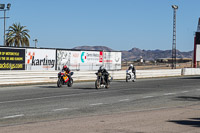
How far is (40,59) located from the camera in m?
45.5

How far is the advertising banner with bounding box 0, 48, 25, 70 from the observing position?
132 ft

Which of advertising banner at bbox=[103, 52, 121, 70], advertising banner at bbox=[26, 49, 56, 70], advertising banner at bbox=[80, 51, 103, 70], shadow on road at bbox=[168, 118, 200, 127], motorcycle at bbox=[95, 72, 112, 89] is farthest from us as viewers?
advertising banner at bbox=[103, 52, 121, 70]

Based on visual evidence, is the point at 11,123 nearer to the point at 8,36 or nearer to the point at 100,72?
the point at 100,72

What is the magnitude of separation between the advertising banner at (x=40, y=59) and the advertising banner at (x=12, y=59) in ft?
3.28

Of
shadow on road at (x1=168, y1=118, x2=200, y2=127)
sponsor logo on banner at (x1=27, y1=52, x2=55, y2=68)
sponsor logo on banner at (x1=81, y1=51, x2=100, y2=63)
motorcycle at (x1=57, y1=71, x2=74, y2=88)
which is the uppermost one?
sponsor logo on banner at (x1=81, y1=51, x2=100, y2=63)

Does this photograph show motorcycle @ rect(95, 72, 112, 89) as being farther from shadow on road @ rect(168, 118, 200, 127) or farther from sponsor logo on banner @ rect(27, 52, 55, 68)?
sponsor logo on banner @ rect(27, 52, 55, 68)

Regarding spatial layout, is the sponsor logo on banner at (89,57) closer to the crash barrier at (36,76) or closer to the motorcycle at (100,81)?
the crash barrier at (36,76)

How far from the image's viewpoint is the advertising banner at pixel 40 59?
43978 mm

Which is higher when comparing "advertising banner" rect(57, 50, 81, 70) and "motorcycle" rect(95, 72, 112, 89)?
"advertising banner" rect(57, 50, 81, 70)

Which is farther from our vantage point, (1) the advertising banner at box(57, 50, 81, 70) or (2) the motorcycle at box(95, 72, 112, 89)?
(1) the advertising banner at box(57, 50, 81, 70)

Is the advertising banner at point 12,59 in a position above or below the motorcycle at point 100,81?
above

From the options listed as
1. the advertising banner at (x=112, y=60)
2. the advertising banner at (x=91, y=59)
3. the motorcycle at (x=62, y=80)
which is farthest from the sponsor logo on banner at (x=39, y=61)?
the motorcycle at (x=62, y=80)

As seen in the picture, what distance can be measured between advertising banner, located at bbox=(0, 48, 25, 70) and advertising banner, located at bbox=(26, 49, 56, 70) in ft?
3.28

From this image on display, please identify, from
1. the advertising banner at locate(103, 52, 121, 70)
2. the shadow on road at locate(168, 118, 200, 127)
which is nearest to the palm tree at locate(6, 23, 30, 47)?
the advertising banner at locate(103, 52, 121, 70)
